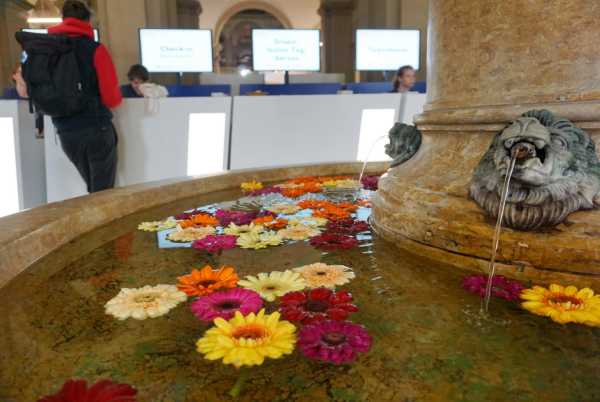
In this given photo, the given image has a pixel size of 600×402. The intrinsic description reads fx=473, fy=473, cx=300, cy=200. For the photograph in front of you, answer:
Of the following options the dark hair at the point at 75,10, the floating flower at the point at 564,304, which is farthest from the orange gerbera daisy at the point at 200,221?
the dark hair at the point at 75,10

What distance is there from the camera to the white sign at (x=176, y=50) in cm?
927

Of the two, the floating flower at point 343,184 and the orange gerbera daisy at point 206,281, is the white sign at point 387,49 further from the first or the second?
the orange gerbera daisy at point 206,281

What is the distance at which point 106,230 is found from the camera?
206 cm

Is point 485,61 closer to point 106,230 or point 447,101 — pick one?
point 447,101

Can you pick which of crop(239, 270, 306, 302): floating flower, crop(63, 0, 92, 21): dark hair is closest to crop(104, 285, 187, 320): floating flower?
crop(239, 270, 306, 302): floating flower

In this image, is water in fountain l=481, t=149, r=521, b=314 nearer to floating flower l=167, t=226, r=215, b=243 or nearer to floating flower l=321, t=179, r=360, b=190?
floating flower l=167, t=226, r=215, b=243

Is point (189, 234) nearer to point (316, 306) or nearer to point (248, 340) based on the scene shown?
point (316, 306)

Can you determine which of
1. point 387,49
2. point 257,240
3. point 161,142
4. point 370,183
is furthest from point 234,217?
point 387,49

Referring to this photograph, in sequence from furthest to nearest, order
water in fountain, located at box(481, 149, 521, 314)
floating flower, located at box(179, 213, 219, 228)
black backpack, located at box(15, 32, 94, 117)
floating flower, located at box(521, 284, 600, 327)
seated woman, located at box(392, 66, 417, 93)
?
seated woman, located at box(392, 66, 417, 93) → black backpack, located at box(15, 32, 94, 117) → floating flower, located at box(179, 213, 219, 228) → water in fountain, located at box(481, 149, 521, 314) → floating flower, located at box(521, 284, 600, 327)

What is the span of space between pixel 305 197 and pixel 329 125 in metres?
2.64

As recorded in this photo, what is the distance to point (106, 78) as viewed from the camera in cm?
371

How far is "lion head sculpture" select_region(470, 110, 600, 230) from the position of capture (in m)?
1.29

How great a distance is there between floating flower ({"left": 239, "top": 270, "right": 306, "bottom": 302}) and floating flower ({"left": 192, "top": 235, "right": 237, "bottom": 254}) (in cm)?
35

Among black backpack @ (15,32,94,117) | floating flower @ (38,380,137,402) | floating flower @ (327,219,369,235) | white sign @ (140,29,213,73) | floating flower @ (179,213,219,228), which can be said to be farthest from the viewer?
white sign @ (140,29,213,73)
